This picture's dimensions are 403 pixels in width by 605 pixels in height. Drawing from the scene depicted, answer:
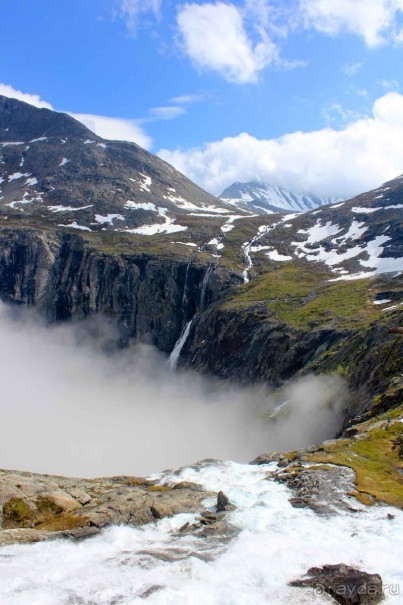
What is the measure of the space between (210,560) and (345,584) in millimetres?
5574

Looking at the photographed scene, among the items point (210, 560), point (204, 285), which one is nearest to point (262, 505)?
point (210, 560)

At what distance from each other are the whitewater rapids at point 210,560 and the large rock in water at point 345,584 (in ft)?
1.25

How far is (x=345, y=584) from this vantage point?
15.8 metres

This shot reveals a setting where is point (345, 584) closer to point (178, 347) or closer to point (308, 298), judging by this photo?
point (308, 298)

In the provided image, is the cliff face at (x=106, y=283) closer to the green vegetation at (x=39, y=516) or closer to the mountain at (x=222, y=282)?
the mountain at (x=222, y=282)

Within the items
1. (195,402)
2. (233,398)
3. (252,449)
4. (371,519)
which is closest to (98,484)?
(371,519)

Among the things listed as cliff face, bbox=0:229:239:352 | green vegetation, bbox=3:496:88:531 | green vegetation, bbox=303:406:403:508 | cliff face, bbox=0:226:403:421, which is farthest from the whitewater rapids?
cliff face, bbox=0:229:239:352

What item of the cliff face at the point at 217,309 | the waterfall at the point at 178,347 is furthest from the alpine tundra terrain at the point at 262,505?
the waterfall at the point at 178,347

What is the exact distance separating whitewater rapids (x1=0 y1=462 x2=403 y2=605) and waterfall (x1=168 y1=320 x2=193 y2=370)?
114 meters

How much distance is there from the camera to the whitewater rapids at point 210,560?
1556cm

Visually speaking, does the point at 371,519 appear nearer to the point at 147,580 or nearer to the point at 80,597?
the point at 147,580

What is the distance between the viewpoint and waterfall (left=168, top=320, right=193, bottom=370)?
450ft

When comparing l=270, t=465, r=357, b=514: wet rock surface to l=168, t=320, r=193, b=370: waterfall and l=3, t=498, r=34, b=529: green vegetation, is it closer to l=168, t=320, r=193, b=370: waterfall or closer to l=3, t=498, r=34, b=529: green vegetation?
l=3, t=498, r=34, b=529: green vegetation

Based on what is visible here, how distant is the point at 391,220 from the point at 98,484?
569 ft
